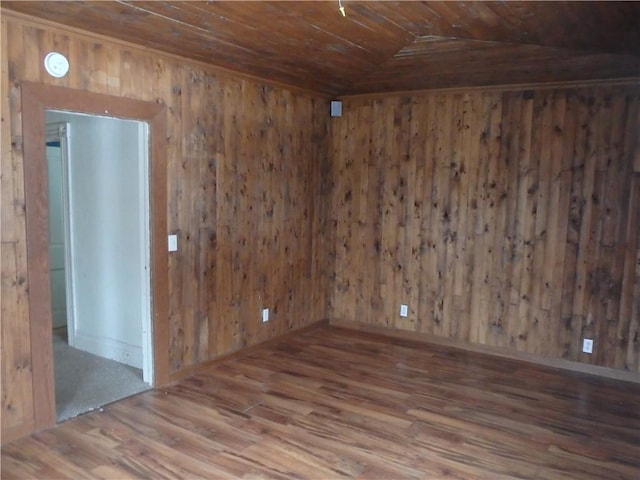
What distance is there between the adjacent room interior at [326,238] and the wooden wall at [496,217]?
2 centimetres

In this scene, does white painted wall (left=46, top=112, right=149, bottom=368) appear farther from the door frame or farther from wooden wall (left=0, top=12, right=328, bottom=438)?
the door frame

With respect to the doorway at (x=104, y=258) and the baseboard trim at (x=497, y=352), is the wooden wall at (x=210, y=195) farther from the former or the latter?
the baseboard trim at (x=497, y=352)

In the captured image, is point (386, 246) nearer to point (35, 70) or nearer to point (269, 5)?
point (269, 5)

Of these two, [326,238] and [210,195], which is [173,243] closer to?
[210,195]

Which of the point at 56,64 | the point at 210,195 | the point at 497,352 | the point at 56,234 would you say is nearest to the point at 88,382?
the point at 210,195

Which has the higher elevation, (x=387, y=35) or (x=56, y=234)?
(x=387, y=35)

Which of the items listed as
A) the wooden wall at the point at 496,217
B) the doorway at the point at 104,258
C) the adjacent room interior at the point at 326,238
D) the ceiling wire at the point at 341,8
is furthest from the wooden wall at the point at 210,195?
the ceiling wire at the point at 341,8

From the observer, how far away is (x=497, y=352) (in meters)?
4.87

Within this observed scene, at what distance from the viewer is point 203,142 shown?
4.09m

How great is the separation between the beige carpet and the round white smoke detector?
2232 millimetres

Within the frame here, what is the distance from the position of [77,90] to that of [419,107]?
3.25 meters

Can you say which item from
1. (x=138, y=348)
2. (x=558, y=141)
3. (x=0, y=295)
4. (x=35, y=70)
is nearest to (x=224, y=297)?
(x=138, y=348)

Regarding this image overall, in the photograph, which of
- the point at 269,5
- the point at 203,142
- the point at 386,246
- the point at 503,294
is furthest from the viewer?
the point at 386,246

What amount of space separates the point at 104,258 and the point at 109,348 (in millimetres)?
829
